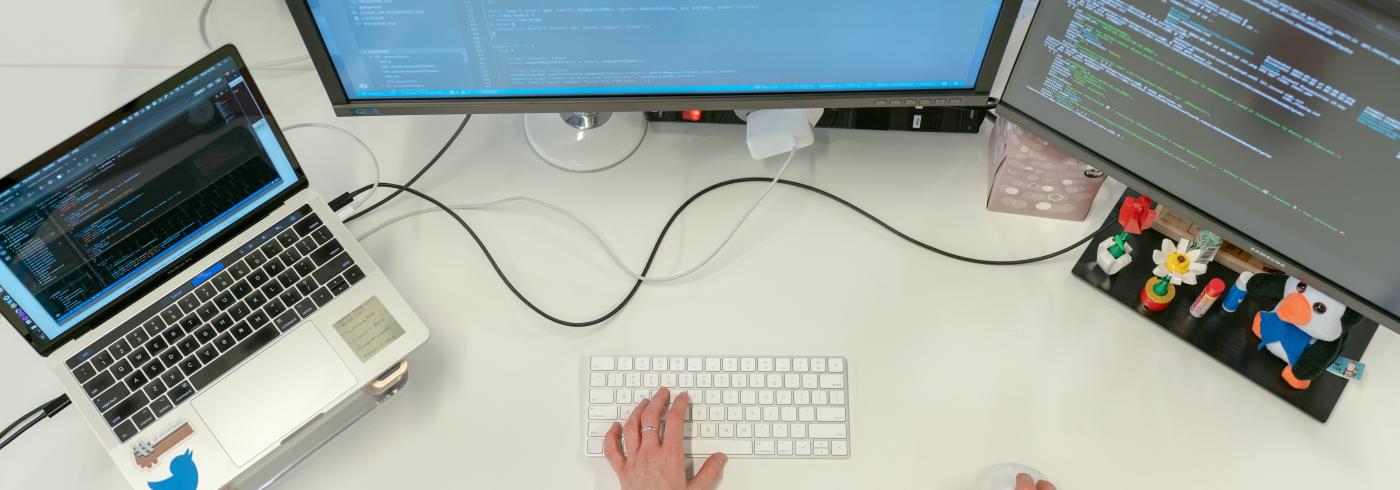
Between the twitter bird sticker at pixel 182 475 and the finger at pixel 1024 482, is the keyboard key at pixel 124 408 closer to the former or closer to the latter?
the twitter bird sticker at pixel 182 475

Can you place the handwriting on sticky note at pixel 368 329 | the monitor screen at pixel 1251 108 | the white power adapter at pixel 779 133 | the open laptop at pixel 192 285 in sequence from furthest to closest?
the white power adapter at pixel 779 133
the handwriting on sticky note at pixel 368 329
the open laptop at pixel 192 285
the monitor screen at pixel 1251 108

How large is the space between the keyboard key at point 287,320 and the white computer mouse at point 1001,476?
68 cm

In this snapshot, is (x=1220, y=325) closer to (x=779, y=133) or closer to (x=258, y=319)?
(x=779, y=133)

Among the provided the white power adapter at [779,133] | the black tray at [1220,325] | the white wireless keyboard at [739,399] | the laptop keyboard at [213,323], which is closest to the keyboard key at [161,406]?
the laptop keyboard at [213,323]

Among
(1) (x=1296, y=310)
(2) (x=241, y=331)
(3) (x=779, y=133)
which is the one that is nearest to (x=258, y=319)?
(2) (x=241, y=331)

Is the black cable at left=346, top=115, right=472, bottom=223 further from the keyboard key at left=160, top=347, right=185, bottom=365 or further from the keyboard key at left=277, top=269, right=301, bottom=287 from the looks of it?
the keyboard key at left=160, top=347, right=185, bottom=365

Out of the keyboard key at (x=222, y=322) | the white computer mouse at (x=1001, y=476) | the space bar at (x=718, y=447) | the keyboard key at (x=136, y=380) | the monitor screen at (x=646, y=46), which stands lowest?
the space bar at (x=718, y=447)

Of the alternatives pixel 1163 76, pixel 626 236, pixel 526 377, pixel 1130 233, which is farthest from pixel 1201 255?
pixel 526 377

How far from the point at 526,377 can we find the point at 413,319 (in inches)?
5.0

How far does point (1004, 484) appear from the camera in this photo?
2.81 ft

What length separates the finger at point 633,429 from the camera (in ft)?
2.83

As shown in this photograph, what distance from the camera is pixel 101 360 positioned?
2.73 feet

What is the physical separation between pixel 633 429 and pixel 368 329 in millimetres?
282

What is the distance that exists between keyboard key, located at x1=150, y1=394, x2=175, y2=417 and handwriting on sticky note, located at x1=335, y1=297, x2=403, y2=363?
160 millimetres
